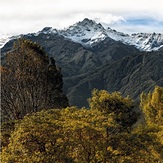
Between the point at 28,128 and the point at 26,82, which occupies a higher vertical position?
the point at 28,128

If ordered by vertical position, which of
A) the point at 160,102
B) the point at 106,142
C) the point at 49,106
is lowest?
the point at 160,102

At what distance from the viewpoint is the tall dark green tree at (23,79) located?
167 feet

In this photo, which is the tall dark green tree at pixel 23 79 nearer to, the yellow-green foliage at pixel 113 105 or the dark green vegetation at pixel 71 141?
the yellow-green foliage at pixel 113 105

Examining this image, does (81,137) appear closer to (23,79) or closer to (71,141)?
(71,141)

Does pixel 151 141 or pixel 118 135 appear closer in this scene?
pixel 118 135

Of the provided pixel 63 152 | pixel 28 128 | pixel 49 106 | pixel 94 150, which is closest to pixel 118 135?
pixel 94 150

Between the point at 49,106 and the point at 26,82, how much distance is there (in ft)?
27.9

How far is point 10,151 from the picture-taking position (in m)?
23.6

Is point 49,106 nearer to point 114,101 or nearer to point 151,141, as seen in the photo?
point 114,101

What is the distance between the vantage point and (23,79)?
5169 cm

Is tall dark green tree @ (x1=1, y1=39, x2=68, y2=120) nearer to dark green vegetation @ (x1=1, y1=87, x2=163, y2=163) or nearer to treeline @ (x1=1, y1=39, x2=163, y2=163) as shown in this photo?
treeline @ (x1=1, y1=39, x2=163, y2=163)

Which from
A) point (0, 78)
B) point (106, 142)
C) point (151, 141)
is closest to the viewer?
point (106, 142)

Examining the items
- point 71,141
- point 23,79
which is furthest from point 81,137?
point 23,79

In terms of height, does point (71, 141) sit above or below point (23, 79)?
above
